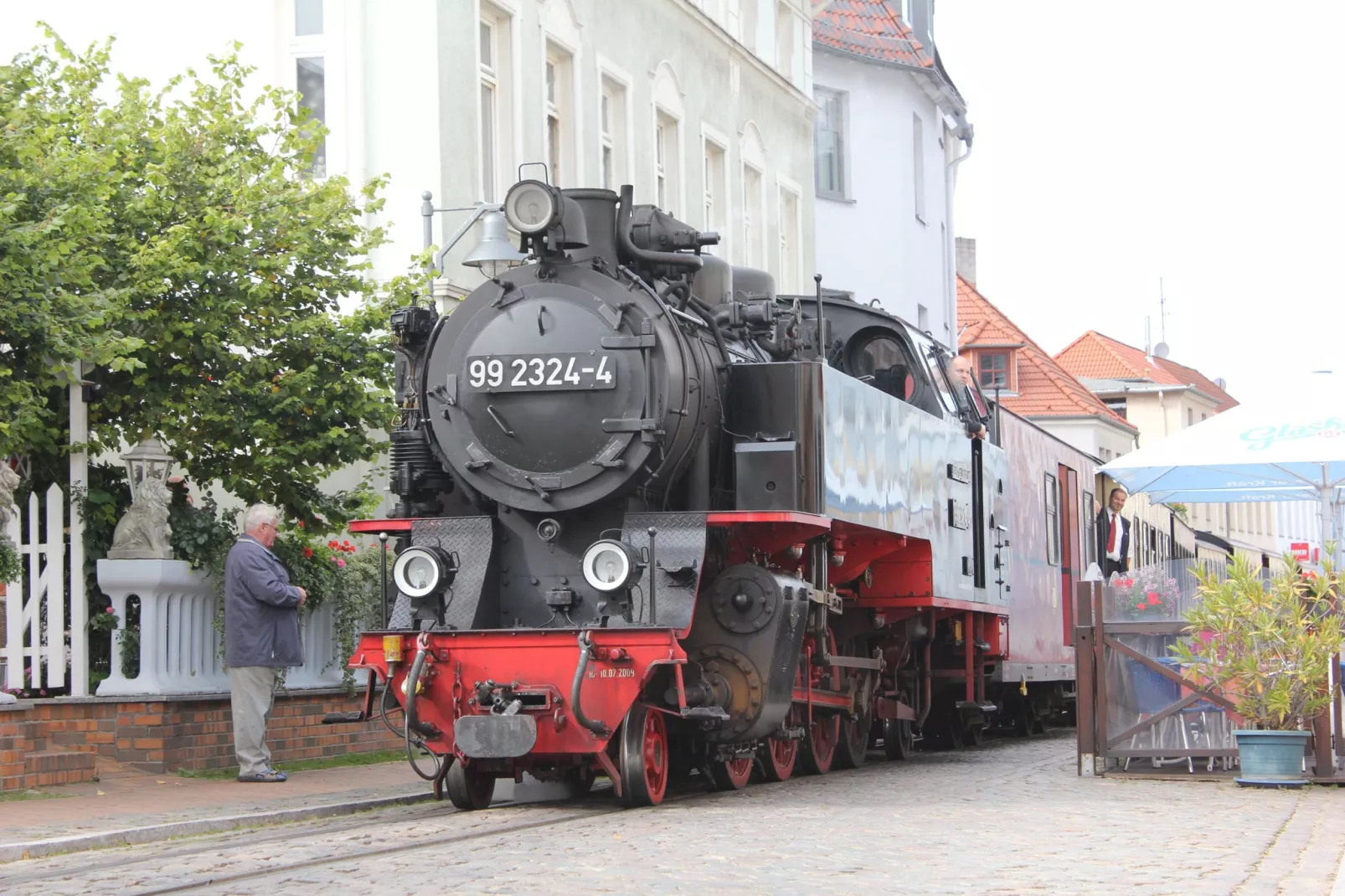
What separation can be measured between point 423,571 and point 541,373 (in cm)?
127

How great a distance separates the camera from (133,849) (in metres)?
8.43

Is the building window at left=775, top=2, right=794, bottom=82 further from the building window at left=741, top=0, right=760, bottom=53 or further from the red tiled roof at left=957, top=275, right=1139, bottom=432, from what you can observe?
the red tiled roof at left=957, top=275, right=1139, bottom=432

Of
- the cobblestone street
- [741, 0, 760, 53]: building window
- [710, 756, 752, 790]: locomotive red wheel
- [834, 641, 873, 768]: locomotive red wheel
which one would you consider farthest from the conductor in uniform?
[741, 0, 760, 53]: building window

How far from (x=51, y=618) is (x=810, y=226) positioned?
18711 mm

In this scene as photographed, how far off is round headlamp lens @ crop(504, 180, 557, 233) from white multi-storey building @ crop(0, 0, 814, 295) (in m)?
5.06

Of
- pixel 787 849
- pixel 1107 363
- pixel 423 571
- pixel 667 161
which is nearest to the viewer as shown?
pixel 787 849

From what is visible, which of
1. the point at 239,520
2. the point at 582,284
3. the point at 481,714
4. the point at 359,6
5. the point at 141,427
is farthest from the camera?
the point at 359,6

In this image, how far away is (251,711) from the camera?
11562 mm

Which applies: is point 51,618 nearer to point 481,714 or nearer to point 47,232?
point 47,232

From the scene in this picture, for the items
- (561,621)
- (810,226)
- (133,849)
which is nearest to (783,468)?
(561,621)

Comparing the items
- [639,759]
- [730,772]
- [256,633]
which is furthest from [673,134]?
[639,759]

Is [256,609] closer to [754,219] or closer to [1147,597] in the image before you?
[1147,597]

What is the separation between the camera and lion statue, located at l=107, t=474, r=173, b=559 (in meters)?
11.9

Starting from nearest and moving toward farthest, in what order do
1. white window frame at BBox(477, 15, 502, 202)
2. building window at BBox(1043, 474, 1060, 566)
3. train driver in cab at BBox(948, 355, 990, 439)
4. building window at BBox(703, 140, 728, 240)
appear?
train driver in cab at BBox(948, 355, 990, 439), white window frame at BBox(477, 15, 502, 202), building window at BBox(1043, 474, 1060, 566), building window at BBox(703, 140, 728, 240)
